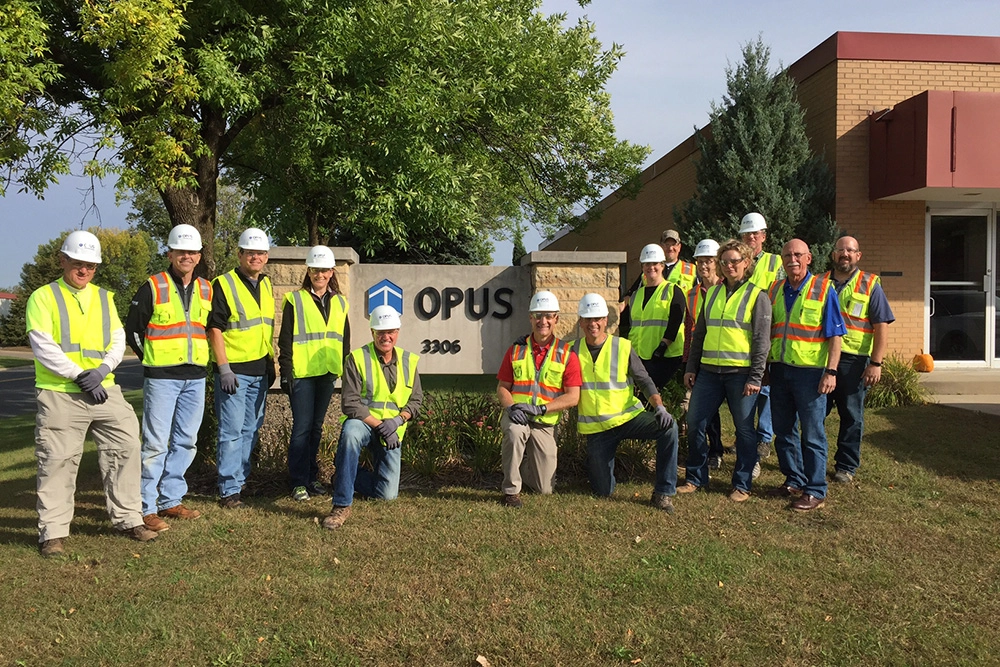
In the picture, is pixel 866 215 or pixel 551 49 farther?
pixel 551 49

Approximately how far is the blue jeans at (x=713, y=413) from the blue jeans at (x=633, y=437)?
9.6 inches

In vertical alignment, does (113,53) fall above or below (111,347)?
above

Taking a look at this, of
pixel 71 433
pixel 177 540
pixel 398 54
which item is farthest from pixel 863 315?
pixel 398 54

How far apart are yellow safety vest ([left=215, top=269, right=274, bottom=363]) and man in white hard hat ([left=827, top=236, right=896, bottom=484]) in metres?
4.46

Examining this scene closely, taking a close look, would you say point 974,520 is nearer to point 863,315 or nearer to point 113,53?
point 863,315

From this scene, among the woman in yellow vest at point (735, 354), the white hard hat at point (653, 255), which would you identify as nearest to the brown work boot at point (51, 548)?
the woman in yellow vest at point (735, 354)

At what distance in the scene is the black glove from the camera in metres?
4.55

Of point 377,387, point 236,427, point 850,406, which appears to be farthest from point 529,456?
point 850,406

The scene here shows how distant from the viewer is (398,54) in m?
9.05

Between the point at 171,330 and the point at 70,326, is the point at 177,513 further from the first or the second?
the point at 70,326

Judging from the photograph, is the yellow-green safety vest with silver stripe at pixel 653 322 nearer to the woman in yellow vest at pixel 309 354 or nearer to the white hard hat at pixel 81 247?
the woman in yellow vest at pixel 309 354

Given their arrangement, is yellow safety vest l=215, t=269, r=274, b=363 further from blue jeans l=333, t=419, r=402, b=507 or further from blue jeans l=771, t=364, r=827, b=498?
blue jeans l=771, t=364, r=827, b=498

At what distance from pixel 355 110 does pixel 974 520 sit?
24.9 feet

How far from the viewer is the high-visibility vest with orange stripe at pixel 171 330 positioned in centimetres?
504
